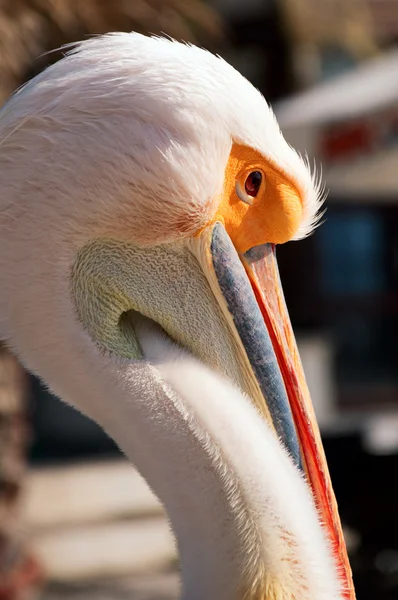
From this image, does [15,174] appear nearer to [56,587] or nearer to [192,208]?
[192,208]

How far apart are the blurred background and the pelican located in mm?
672

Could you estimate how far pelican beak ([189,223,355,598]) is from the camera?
1.74m

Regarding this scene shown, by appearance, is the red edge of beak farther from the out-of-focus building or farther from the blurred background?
the out-of-focus building

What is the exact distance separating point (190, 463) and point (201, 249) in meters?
0.37

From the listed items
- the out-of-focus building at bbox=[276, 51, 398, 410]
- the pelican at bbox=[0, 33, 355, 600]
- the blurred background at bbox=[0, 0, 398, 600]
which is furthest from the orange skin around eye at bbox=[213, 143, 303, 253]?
the out-of-focus building at bbox=[276, 51, 398, 410]

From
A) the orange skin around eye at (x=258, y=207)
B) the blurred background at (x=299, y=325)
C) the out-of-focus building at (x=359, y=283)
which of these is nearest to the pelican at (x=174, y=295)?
the orange skin around eye at (x=258, y=207)

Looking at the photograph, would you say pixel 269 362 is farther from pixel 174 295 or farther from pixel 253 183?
pixel 253 183

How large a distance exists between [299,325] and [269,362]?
6.96 metres

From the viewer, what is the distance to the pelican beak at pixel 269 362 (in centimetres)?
174

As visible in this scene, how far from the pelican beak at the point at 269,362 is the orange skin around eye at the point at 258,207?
0.03 meters

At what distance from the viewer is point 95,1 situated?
4340 mm

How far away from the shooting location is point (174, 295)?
68.1 inches

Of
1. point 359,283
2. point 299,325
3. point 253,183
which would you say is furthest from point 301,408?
point 359,283

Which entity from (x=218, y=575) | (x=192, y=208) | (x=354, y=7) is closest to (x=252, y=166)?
(x=192, y=208)
